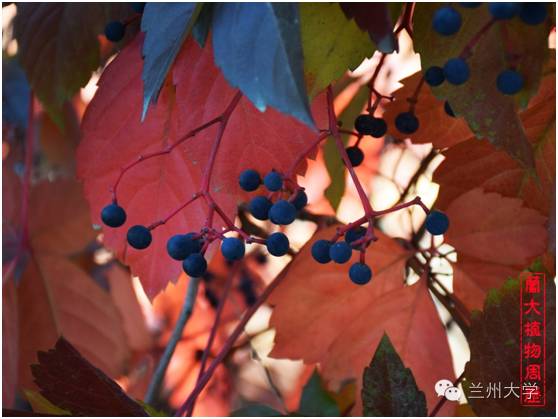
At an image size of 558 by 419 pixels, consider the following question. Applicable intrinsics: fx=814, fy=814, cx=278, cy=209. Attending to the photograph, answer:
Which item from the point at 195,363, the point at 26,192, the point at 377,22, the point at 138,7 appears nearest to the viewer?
the point at 377,22

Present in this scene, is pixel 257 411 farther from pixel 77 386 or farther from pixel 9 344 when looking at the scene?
pixel 9 344

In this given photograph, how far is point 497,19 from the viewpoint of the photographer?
0.42 meters

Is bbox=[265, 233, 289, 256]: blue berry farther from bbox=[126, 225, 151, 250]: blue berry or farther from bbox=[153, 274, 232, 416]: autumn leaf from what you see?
bbox=[153, 274, 232, 416]: autumn leaf

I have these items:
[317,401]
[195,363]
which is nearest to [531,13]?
[317,401]

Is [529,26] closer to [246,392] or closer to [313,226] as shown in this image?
[313,226]

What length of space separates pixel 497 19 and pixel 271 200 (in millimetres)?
200

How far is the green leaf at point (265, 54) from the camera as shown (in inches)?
15.6

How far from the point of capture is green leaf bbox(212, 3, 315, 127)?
1.30 feet

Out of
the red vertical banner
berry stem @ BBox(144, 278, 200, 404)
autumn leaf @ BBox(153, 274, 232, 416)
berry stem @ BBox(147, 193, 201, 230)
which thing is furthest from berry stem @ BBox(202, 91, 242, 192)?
autumn leaf @ BBox(153, 274, 232, 416)

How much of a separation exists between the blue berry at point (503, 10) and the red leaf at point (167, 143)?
0.17 meters

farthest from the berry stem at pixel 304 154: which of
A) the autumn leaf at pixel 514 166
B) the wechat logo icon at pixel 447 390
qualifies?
the wechat logo icon at pixel 447 390

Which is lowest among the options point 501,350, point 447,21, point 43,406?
point 43,406

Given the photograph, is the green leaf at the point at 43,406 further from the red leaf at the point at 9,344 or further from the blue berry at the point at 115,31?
the blue berry at the point at 115,31

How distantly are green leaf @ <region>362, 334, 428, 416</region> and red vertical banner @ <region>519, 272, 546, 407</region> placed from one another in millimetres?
65
